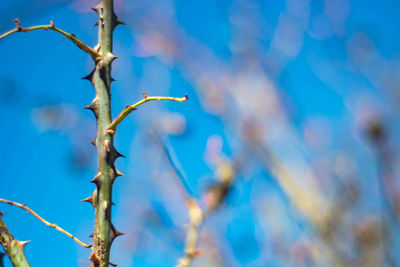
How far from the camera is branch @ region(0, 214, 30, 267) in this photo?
2.96 feet

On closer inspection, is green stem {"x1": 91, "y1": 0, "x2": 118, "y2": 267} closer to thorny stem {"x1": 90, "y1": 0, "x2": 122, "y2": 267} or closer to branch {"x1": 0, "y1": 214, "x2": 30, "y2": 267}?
thorny stem {"x1": 90, "y1": 0, "x2": 122, "y2": 267}

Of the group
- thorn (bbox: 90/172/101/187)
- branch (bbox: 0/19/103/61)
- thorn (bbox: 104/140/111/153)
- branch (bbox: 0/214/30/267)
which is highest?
branch (bbox: 0/19/103/61)

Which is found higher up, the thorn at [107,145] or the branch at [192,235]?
the thorn at [107,145]

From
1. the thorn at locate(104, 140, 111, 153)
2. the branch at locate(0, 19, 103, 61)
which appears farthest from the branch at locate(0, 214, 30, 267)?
the branch at locate(0, 19, 103, 61)

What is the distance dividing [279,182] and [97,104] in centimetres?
180

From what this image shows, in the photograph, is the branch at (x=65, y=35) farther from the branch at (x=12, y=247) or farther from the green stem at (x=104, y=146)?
the branch at (x=12, y=247)

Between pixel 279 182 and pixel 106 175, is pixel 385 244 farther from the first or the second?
pixel 106 175

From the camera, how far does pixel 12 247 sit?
3.00 feet

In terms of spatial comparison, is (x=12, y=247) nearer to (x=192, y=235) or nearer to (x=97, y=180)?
(x=97, y=180)

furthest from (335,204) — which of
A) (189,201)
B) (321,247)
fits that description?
(189,201)

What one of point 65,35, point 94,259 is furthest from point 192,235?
point 65,35

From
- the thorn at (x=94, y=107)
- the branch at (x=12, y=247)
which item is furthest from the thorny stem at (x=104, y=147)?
the branch at (x=12, y=247)

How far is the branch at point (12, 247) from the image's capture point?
902 millimetres

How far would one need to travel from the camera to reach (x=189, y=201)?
4.38 feet
